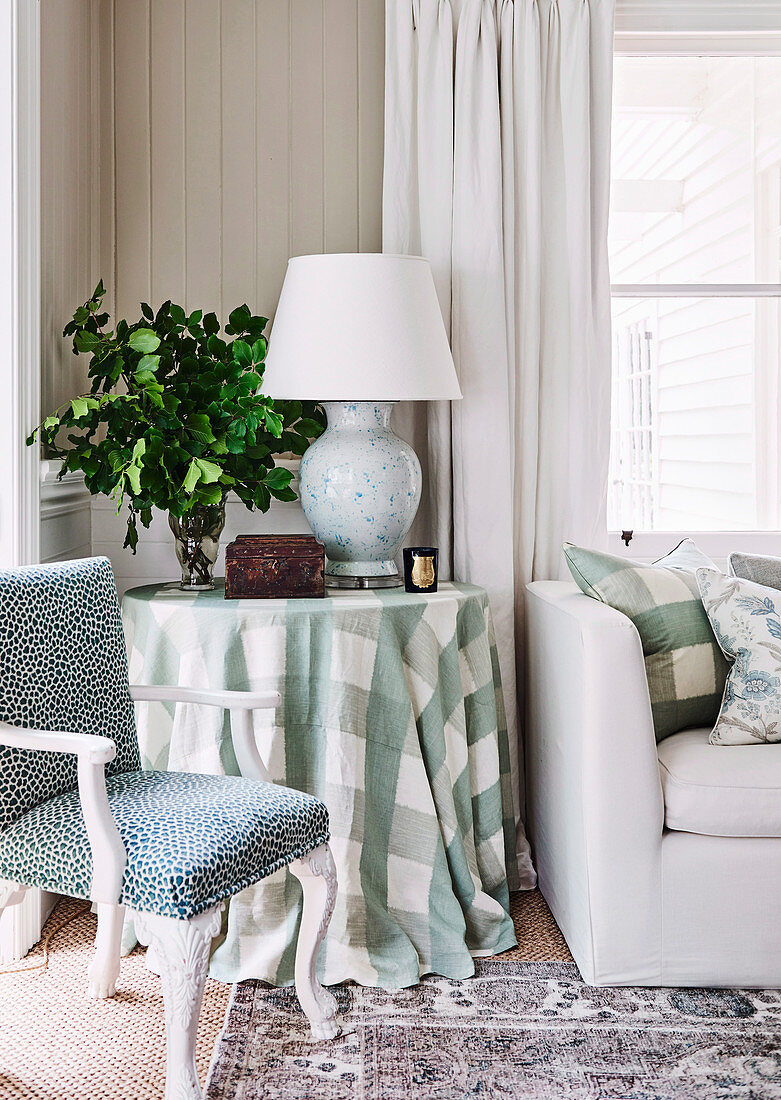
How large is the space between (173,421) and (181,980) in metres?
1.12

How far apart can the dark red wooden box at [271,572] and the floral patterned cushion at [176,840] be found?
488 mm

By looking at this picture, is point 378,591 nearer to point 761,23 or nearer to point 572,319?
point 572,319

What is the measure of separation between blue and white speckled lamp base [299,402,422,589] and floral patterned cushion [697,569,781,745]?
697 millimetres

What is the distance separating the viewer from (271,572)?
2.15 metres

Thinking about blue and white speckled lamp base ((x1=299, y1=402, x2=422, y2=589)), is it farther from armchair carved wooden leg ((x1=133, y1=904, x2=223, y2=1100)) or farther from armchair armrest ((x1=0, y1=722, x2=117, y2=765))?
armchair carved wooden leg ((x1=133, y1=904, x2=223, y2=1100))

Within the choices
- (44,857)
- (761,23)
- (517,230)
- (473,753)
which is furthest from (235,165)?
(44,857)

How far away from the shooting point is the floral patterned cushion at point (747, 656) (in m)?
2.09

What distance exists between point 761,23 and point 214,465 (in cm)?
193

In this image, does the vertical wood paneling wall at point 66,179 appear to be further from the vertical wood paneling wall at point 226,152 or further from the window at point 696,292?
the window at point 696,292

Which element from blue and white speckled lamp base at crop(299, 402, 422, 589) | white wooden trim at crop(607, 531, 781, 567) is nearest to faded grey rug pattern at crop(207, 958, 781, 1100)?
blue and white speckled lamp base at crop(299, 402, 422, 589)

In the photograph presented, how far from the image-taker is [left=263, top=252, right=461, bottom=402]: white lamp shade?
86.7 inches

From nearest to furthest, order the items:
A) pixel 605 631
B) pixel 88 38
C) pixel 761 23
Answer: pixel 605 631 < pixel 88 38 < pixel 761 23

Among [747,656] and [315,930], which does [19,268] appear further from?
[747,656]

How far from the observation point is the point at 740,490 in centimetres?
291
